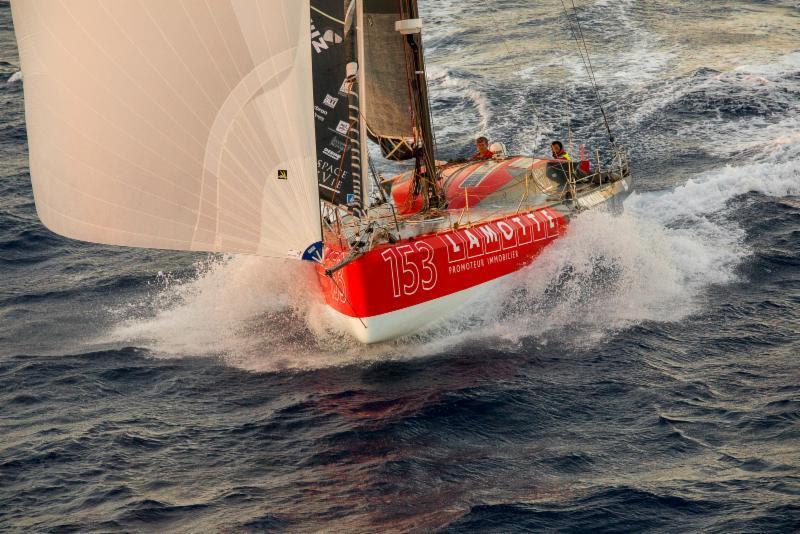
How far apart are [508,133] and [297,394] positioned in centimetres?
1284

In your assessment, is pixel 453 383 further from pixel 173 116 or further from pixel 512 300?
pixel 173 116

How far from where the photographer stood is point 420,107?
18234 millimetres

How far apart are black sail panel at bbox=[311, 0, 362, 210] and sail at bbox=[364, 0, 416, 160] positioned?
331 centimetres

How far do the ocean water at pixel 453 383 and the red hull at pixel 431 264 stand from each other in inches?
18.1

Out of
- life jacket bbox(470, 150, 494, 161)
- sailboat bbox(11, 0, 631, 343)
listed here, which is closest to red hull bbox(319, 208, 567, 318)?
sailboat bbox(11, 0, 631, 343)

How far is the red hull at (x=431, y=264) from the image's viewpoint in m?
16.1

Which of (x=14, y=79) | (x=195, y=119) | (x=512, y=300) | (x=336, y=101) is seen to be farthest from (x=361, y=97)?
(x=14, y=79)

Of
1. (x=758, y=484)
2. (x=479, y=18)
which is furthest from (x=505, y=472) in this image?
(x=479, y=18)

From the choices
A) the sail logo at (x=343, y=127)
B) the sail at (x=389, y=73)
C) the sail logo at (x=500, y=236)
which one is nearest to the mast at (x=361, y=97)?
the sail logo at (x=343, y=127)

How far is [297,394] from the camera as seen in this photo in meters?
15.0

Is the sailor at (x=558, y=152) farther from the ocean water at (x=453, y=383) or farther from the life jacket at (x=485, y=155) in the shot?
the ocean water at (x=453, y=383)

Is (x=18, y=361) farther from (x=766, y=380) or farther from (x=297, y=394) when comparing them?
(x=766, y=380)

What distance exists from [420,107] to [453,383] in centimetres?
523

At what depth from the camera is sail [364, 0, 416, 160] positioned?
62.4ft
